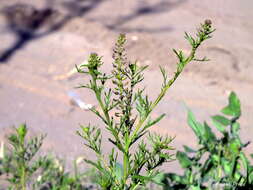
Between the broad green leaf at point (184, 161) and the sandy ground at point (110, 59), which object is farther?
the sandy ground at point (110, 59)

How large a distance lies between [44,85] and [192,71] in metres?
1.71

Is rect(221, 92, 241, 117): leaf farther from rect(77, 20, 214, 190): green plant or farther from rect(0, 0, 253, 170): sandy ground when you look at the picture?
rect(0, 0, 253, 170): sandy ground

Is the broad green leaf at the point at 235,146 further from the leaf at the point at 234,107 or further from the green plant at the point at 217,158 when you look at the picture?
the leaf at the point at 234,107

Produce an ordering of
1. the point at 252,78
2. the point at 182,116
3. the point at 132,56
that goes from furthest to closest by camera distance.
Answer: the point at 132,56 < the point at 252,78 < the point at 182,116

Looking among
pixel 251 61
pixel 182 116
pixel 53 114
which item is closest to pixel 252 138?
pixel 182 116

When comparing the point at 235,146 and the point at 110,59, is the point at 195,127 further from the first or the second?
the point at 110,59

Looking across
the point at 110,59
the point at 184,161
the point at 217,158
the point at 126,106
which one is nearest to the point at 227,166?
the point at 217,158

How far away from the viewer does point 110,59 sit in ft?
17.8

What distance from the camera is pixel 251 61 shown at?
5.38 m

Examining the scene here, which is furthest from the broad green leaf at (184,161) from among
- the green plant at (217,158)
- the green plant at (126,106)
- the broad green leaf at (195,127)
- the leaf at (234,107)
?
the green plant at (126,106)

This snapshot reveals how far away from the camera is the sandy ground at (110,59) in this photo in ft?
13.9

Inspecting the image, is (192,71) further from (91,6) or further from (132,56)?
(91,6)

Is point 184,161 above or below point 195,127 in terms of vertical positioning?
below

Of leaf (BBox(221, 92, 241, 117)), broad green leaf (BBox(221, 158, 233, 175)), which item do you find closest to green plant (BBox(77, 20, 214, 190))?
broad green leaf (BBox(221, 158, 233, 175))
